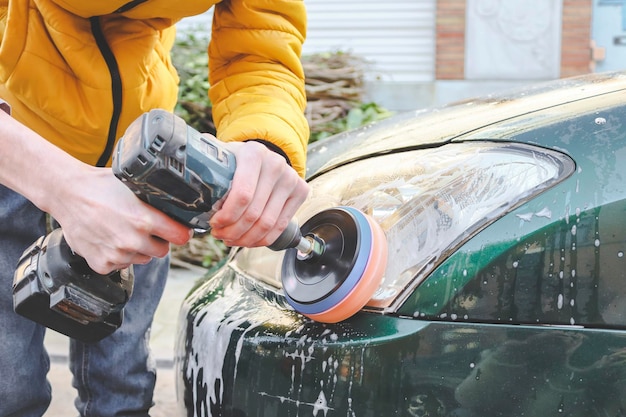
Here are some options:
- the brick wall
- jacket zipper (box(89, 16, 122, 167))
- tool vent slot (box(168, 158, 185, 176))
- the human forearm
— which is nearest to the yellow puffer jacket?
jacket zipper (box(89, 16, 122, 167))

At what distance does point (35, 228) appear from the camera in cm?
169

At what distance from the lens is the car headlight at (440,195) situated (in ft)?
4.14

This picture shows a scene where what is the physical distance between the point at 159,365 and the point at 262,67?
197 cm

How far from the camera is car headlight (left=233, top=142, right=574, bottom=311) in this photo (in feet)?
4.14

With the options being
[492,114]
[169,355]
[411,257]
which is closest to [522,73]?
[169,355]

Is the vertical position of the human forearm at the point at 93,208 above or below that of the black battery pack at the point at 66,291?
above

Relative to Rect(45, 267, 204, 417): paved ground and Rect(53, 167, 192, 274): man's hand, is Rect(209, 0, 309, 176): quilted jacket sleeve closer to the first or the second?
Rect(53, 167, 192, 274): man's hand

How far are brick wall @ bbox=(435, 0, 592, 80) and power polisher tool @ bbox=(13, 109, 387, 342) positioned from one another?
18.7 feet

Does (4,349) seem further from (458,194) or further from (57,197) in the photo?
(458,194)

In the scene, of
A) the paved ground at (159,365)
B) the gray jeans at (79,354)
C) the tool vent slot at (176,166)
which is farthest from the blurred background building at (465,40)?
the tool vent slot at (176,166)

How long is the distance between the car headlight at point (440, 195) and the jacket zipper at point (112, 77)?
47cm

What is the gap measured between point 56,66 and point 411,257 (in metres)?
0.80

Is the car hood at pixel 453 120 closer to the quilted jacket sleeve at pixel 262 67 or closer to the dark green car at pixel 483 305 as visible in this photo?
the dark green car at pixel 483 305

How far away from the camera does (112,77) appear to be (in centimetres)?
150
